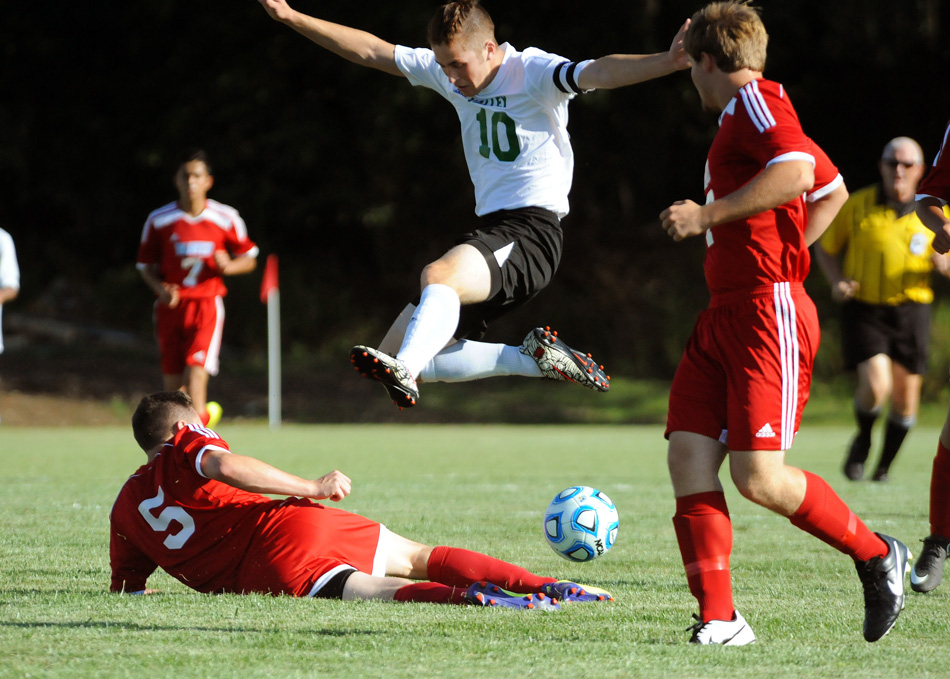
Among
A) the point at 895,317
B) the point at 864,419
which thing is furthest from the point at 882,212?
the point at 864,419

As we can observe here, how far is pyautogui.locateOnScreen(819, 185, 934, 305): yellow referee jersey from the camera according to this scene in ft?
30.1

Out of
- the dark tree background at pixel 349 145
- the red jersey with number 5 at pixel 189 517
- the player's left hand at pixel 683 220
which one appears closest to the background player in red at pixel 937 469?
the player's left hand at pixel 683 220

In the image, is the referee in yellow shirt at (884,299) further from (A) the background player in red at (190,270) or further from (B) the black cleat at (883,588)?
(B) the black cleat at (883,588)

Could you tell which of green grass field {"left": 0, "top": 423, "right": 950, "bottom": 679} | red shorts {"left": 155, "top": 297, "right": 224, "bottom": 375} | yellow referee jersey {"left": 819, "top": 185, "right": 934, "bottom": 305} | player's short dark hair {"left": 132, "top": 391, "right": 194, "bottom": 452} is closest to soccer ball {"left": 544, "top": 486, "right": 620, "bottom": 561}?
green grass field {"left": 0, "top": 423, "right": 950, "bottom": 679}

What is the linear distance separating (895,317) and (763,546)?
393cm

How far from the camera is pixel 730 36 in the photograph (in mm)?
3691

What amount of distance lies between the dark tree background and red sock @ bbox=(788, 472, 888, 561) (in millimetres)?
19179

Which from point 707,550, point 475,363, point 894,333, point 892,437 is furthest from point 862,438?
point 707,550

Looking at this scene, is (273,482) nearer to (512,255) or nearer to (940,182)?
(512,255)

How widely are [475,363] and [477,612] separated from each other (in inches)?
Answer: 68.7

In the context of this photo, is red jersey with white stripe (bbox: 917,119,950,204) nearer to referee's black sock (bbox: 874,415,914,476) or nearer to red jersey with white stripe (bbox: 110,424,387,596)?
red jersey with white stripe (bbox: 110,424,387,596)

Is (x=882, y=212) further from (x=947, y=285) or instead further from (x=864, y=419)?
(x=947, y=285)

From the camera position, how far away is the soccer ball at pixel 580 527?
191 inches

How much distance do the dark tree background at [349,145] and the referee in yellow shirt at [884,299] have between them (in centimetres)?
1345
